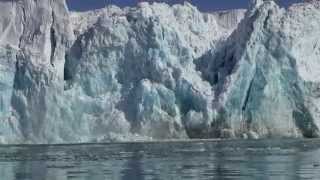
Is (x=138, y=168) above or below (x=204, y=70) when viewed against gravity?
below

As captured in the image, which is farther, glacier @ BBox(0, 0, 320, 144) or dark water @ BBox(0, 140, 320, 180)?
glacier @ BBox(0, 0, 320, 144)

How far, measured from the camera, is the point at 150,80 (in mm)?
38531

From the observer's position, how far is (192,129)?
38.5 meters

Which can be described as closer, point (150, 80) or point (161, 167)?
point (161, 167)

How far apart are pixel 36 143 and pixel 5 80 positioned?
3343mm

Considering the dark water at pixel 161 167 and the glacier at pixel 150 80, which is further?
the glacier at pixel 150 80

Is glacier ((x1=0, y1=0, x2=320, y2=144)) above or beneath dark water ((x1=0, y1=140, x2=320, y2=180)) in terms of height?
above

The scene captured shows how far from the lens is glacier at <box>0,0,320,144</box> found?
124 feet

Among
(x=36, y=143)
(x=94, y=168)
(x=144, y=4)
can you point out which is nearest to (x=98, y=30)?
(x=144, y=4)

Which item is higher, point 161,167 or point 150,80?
point 150,80

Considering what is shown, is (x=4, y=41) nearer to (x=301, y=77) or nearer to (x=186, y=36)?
(x=186, y=36)

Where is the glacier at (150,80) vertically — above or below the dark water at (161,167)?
above

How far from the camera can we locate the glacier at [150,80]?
3791 cm

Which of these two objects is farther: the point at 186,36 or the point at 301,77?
the point at 186,36
